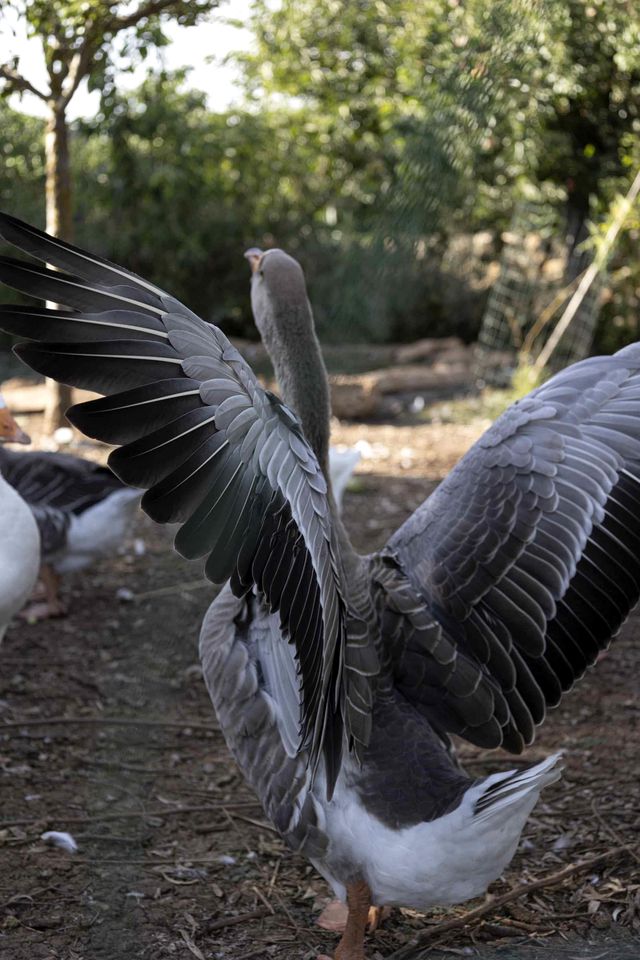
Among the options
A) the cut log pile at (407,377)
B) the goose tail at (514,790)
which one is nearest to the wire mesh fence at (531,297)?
the cut log pile at (407,377)

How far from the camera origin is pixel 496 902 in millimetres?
2674

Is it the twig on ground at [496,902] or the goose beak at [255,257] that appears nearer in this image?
the twig on ground at [496,902]

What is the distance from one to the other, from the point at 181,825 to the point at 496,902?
98 centimetres

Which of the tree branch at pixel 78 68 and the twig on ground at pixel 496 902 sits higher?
the tree branch at pixel 78 68

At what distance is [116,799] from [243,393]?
6.09 feet

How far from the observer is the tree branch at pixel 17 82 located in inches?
154

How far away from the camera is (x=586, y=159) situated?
7391mm

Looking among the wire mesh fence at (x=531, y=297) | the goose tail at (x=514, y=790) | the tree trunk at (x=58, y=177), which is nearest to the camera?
the goose tail at (x=514, y=790)

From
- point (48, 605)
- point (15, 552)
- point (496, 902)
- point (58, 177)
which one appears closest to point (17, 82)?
point (58, 177)

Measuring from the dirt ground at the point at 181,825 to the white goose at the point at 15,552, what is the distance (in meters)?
0.54

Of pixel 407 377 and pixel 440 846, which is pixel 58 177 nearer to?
pixel 440 846

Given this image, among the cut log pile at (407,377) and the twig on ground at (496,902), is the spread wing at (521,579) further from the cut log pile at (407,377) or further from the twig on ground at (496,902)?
the cut log pile at (407,377)

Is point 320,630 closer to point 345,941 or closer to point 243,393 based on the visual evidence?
point 243,393

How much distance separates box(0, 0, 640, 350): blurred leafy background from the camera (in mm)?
2031
